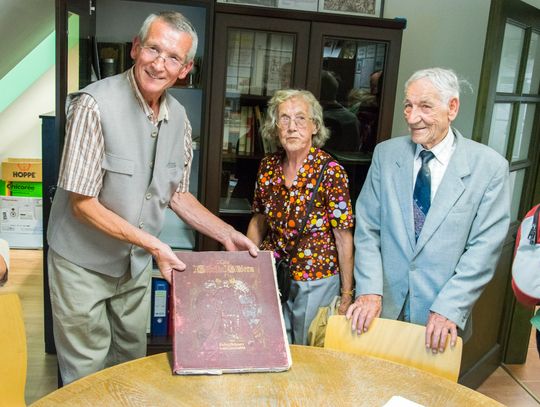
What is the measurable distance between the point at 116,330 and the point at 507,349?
91.1 inches

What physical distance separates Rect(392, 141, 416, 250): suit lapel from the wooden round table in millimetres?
561

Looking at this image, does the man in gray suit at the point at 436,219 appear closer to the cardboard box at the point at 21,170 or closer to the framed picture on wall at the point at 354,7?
the framed picture on wall at the point at 354,7

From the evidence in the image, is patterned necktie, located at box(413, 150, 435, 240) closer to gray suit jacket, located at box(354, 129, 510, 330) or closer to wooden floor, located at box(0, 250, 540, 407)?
gray suit jacket, located at box(354, 129, 510, 330)

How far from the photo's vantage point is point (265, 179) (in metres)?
2.35

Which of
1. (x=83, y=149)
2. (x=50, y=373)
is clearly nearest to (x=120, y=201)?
(x=83, y=149)

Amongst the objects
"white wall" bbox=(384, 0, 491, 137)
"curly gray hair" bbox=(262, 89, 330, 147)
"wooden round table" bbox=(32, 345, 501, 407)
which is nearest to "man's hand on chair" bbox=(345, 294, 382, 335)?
"wooden round table" bbox=(32, 345, 501, 407)

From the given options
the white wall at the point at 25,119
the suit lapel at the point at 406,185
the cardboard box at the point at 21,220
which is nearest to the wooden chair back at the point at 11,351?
the suit lapel at the point at 406,185

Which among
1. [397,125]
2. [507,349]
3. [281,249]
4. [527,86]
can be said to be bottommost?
[507,349]

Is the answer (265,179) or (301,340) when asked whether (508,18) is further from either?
(301,340)

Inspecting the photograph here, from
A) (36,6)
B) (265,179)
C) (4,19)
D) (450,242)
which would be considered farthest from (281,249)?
(36,6)

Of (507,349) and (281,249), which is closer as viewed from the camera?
(281,249)

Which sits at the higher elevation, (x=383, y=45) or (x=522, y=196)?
(x=383, y=45)

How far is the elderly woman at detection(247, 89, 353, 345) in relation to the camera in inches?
88.5

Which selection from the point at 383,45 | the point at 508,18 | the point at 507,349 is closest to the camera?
the point at 508,18
